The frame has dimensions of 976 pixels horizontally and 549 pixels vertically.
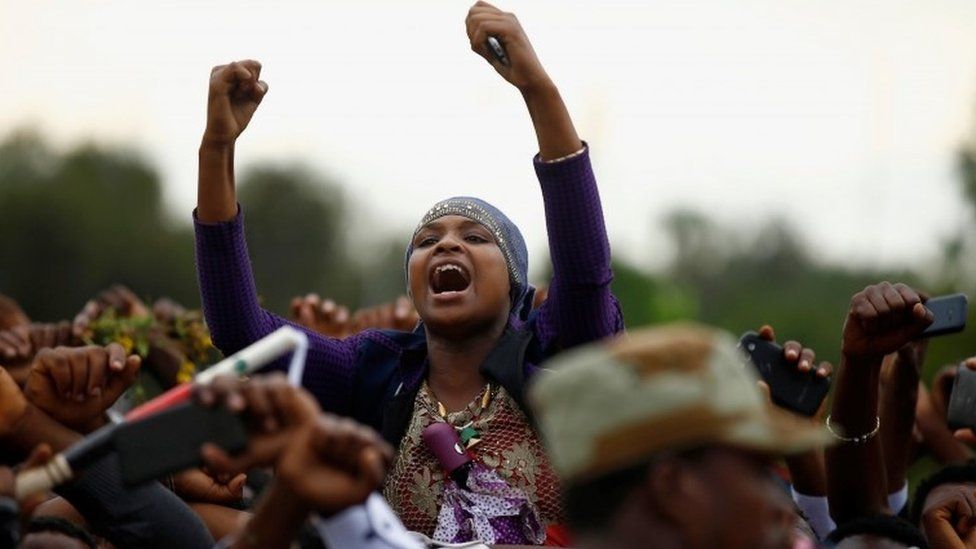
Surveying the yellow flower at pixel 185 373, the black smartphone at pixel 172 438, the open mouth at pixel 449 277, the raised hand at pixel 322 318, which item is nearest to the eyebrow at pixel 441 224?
the open mouth at pixel 449 277


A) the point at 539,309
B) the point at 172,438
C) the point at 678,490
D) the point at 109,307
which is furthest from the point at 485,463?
the point at 109,307

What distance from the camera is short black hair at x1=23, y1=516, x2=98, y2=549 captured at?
16.7 feet

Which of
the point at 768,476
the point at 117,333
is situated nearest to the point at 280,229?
the point at 117,333

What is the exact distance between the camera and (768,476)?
361cm

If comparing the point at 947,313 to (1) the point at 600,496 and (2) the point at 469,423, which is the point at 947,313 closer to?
(2) the point at 469,423

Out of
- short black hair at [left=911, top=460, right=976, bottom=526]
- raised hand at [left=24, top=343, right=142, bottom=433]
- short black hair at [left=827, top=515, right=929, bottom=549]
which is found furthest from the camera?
short black hair at [left=911, top=460, right=976, bottom=526]

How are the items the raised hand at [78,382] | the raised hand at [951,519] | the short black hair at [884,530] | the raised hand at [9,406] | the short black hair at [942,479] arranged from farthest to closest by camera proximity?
the short black hair at [942,479] < the raised hand at [951,519] < the short black hair at [884,530] < the raised hand at [78,382] < the raised hand at [9,406]

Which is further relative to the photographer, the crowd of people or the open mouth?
the open mouth

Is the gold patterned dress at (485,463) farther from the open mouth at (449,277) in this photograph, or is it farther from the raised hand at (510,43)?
the raised hand at (510,43)

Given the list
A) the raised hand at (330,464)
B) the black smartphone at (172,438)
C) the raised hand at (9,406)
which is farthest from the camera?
the raised hand at (9,406)

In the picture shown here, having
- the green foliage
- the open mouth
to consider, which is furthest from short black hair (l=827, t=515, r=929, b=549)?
the green foliage

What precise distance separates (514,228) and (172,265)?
35.8 meters

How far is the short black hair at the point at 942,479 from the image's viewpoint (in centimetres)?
632

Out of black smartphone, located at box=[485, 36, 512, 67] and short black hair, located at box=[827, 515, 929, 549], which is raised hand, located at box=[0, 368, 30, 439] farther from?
short black hair, located at box=[827, 515, 929, 549]
